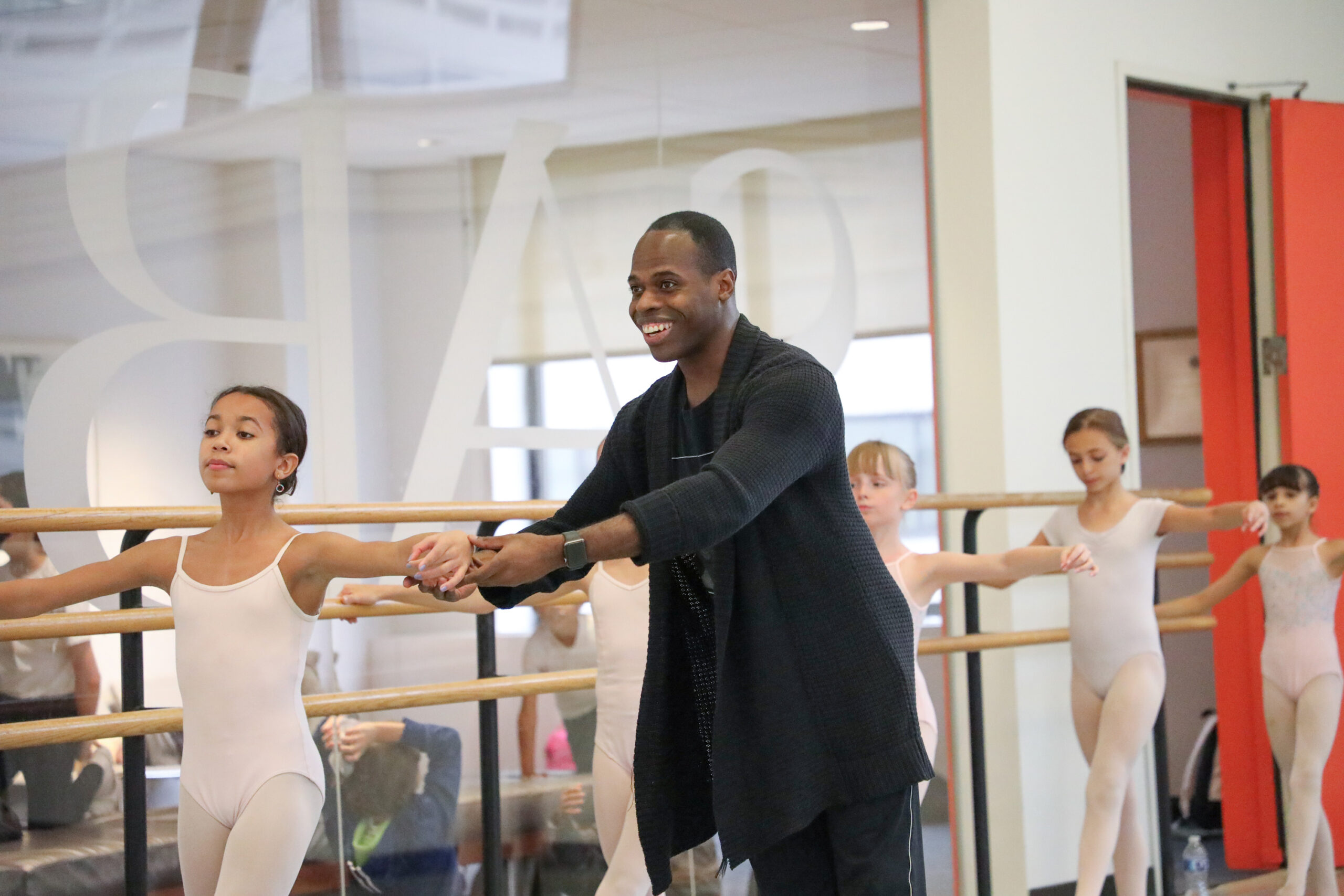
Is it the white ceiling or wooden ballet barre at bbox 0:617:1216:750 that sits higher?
the white ceiling

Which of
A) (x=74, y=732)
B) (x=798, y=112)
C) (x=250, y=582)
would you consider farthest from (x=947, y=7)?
(x=74, y=732)

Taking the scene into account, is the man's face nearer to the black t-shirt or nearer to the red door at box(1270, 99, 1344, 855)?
the black t-shirt

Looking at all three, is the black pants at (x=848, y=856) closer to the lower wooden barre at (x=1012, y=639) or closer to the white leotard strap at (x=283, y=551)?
the white leotard strap at (x=283, y=551)

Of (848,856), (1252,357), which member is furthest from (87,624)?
(1252,357)

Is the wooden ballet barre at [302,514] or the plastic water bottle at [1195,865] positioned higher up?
the wooden ballet barre at [302,514]

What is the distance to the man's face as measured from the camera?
73.3 inches

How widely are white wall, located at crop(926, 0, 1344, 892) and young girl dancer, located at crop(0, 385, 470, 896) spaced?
2525 mm

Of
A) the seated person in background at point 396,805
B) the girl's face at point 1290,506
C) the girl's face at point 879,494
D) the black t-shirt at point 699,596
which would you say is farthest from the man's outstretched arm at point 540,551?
the girl's face at point 1290,506

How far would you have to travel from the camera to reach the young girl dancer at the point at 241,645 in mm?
2346

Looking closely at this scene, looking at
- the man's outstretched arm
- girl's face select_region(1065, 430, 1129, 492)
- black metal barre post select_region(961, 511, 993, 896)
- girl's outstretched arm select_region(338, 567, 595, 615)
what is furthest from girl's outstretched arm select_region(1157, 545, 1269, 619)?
the man's outstretched arm

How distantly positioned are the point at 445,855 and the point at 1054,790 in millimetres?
1965

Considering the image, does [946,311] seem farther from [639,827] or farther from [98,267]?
[639,827]

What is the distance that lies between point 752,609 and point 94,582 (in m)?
1.32

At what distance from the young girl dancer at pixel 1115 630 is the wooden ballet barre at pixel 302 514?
561 millimetres
